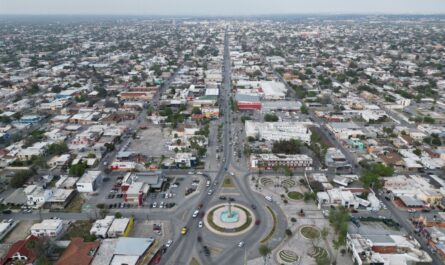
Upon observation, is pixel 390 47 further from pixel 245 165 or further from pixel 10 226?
pixel 10 226

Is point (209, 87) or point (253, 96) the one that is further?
point (209, 87)

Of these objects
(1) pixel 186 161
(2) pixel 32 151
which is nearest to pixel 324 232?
(1) pixel 186 161

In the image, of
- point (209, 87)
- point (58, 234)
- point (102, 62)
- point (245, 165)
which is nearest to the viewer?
point (58, 234)

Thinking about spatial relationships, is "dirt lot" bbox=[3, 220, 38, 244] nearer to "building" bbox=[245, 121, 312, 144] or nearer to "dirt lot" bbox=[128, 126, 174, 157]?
"dirt lot" bbox=[128, 126, 174, 157]

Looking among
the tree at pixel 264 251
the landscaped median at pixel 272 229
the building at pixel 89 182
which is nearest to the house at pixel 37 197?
the building at pixel 89 182

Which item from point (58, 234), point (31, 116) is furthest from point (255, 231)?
point (31, 116)

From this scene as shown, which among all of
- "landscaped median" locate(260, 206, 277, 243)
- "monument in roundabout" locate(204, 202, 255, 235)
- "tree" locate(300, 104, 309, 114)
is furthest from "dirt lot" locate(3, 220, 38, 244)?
"tree" locate(300, 104, 309, 114)

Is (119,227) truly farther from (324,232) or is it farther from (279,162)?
(279,162)

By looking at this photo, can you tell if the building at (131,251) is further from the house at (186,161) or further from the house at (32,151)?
the house at (32,151)
